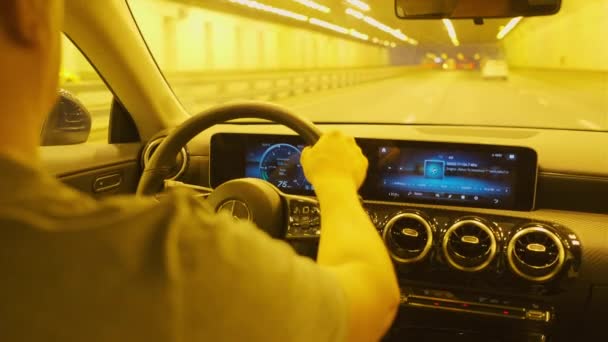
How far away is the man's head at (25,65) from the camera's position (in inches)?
34.2

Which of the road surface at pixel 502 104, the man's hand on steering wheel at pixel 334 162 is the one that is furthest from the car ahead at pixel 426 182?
the road surface at pixel 502 104

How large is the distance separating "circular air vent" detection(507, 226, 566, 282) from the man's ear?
2.37m

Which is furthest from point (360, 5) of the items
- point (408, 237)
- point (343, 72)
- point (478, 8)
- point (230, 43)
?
point (343, 72)

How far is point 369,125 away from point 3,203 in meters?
3.33

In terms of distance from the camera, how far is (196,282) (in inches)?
34.9

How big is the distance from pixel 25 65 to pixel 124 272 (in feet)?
1.05

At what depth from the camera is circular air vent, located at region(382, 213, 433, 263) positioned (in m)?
2.92

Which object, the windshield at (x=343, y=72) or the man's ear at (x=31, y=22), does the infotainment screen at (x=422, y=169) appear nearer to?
the man's ear at (x=31, y=22)

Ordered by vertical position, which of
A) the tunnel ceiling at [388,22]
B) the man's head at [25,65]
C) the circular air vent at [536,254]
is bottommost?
the circular air vent at [536,254]

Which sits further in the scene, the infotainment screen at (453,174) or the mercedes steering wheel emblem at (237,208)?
the infotainment screen at (453,174)

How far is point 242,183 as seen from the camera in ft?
7.52

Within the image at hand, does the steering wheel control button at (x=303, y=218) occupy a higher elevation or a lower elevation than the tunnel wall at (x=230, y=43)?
lower

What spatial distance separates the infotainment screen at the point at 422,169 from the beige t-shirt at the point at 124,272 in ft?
7.36

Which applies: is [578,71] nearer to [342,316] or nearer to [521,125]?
[521,125]
